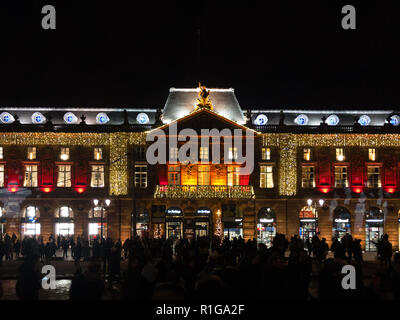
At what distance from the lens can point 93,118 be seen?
185 feet

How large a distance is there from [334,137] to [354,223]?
347 inches

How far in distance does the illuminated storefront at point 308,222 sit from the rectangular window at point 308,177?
91.8 inches

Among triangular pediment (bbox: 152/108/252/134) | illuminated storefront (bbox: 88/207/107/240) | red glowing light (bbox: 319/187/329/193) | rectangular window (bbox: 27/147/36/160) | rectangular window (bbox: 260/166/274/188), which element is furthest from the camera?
rectangular window (bbox: 260/166/274/188)

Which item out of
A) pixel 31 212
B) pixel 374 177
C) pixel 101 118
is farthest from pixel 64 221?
pixel 374 177

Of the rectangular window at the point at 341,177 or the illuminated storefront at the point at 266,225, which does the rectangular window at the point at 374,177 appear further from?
the illuminated storefront at the point at 266,225

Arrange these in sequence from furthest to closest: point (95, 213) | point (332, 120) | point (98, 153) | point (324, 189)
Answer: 1. point (332, 120)
2. point (98, 153)
3. point (324, 189)
4. point (95, 213)

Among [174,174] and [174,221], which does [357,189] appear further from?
[174,221]

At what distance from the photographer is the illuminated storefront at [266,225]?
53.0m

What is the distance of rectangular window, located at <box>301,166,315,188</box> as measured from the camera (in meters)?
54.6

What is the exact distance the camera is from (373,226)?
53344 mm

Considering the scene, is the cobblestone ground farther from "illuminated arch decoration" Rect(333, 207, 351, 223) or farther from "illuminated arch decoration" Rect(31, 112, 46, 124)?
"illuminated arch decoration" Rect(31, 112, 46, 124)

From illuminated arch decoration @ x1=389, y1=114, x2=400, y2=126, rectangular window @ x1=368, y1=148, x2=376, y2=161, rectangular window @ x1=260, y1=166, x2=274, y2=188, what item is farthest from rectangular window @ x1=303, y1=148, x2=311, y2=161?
illuminated arch decoration @ x1=389, y1=114, x2=400, y2=126

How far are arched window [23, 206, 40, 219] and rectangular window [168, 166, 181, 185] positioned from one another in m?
13.3

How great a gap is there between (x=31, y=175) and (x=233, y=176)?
20.0 metres
